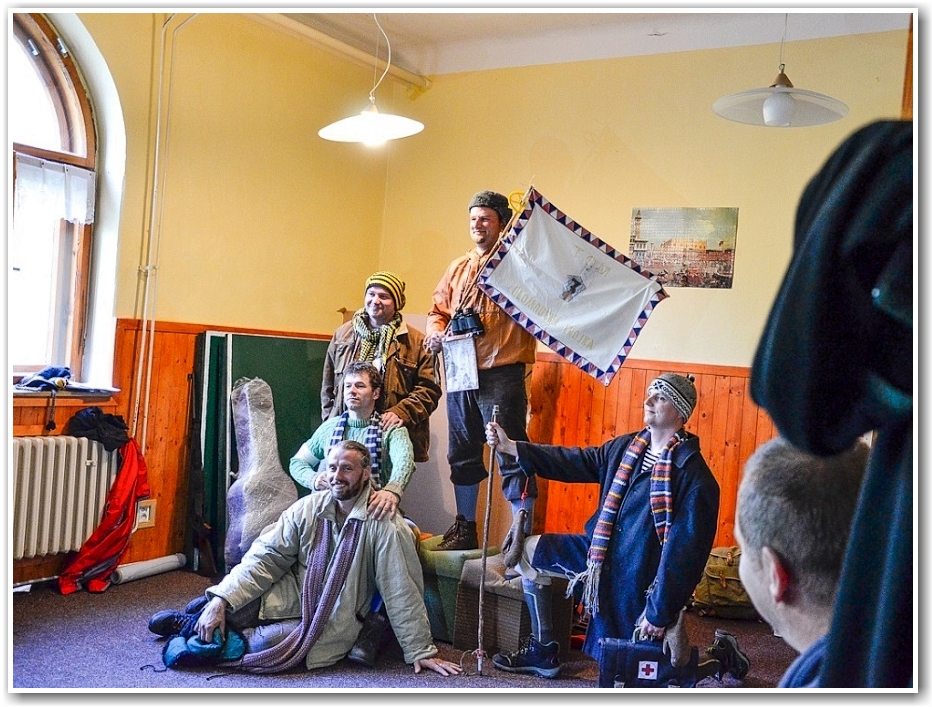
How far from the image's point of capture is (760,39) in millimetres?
2398

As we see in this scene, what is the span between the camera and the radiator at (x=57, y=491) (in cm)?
284

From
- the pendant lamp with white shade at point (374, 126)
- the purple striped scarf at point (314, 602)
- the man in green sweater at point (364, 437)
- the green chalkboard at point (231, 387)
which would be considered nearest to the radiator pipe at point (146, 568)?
the green chalkboard at point (231, 387)

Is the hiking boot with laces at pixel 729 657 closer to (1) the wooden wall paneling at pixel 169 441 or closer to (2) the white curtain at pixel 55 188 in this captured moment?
(1) the wooden wall paneling at pixel 169 441

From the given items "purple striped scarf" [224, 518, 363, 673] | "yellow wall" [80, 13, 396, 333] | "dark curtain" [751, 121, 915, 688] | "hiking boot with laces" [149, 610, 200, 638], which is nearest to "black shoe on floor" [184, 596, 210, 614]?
"hiking boot with laces" [149, 610, 200, 638]

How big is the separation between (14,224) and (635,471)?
1.92 meters

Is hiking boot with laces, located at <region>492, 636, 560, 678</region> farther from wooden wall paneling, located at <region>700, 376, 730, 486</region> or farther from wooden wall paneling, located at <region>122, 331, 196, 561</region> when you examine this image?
wooden wall paneling, located at <region>122, 331, 196, 561</region>

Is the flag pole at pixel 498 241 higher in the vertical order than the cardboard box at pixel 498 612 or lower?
higher

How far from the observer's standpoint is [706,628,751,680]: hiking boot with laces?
7.88 ft

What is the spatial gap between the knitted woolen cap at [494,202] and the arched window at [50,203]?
4.12 feet

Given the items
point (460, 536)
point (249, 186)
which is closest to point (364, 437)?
point (460, 536)

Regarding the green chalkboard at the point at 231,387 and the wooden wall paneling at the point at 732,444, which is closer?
the wooden wall paneling at the point at 732,444
